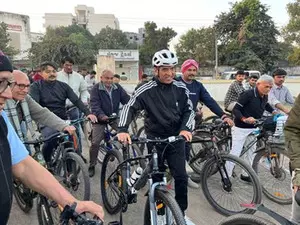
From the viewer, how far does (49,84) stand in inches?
203

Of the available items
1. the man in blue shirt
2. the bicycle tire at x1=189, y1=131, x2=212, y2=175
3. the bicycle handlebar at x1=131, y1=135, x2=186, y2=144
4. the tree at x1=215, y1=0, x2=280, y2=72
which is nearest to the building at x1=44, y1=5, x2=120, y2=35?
the tree at x1=215, y1=0, x2=280, y2=72

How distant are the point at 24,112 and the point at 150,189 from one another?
1800 mm

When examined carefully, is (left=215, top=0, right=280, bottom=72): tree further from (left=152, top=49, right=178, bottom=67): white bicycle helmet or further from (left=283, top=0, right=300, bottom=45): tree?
(left=152, top=49, right=178, bottom=67): white bicycle helmet

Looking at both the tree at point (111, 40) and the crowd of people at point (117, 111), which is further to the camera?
the tree at point (111, 40)

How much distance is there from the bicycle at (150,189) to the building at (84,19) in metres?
109

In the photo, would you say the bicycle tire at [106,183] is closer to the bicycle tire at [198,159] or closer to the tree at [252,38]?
the bicycle tire at [198,159]

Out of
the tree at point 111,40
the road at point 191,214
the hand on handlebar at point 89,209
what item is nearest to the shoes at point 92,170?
the road at point 191,214

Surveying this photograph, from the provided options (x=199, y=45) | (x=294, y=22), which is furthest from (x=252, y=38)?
(x=199, y=45)

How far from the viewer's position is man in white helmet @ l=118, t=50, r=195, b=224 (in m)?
3.54

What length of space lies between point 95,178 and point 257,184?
2.72 metres

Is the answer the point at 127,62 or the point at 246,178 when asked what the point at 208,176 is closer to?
the point at 246,178

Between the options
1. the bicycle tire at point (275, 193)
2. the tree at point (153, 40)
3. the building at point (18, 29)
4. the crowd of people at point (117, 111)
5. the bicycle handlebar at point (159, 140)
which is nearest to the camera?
the crowd of people at point (117, 111)

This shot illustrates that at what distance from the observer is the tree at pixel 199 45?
5128 centimetres

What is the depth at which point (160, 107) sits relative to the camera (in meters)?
3.56
